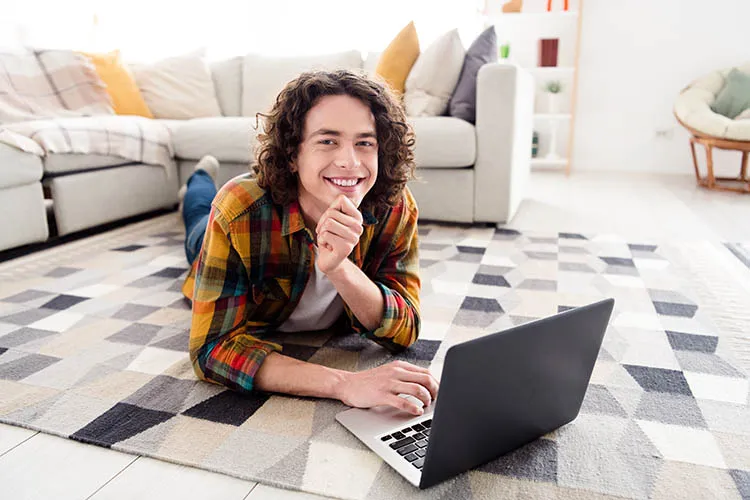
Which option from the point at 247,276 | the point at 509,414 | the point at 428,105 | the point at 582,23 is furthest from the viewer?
the point at 582,23

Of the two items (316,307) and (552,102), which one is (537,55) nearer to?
(552,102)

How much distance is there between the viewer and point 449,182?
2504mm

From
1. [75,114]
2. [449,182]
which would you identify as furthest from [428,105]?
[75,114]

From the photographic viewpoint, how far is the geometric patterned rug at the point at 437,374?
84 cm

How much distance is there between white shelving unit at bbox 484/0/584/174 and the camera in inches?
168

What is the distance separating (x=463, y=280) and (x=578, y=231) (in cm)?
88

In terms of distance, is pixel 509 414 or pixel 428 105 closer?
pixel 509 414

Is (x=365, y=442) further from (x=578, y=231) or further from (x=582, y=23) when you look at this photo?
(x=582, y=23)

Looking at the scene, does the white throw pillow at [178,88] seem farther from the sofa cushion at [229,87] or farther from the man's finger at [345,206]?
the man's finger at [345,206]

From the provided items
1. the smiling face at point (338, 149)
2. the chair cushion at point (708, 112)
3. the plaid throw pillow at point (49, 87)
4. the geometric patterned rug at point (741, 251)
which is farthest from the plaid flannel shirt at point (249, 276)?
the chair cushion at point (708, 112)

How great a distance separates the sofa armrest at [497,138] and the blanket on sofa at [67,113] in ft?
4.89

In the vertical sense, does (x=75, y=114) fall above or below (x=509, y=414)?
above

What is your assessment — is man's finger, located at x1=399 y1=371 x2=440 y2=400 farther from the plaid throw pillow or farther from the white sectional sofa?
the plaid throw pillow

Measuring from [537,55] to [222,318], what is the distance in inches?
157
